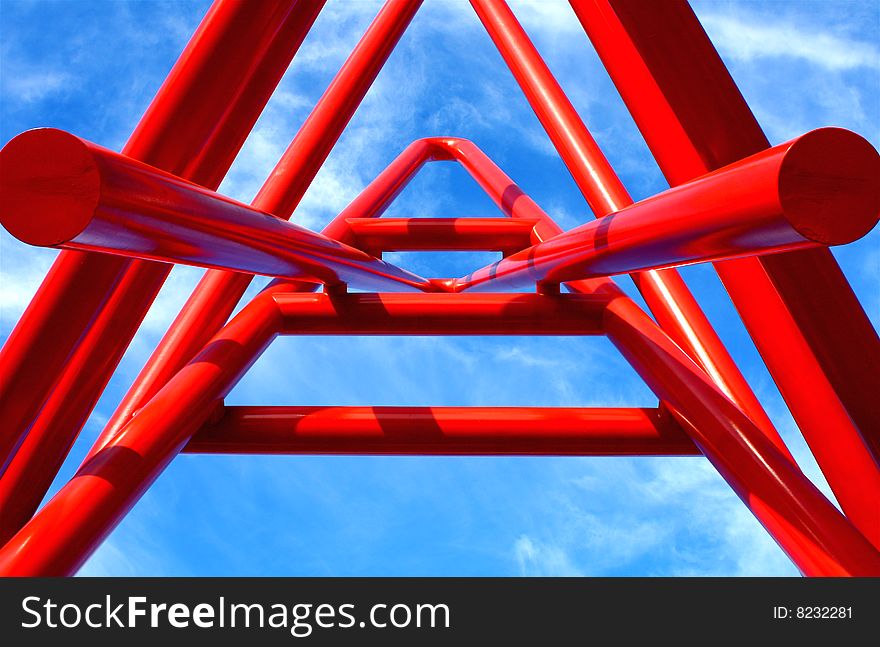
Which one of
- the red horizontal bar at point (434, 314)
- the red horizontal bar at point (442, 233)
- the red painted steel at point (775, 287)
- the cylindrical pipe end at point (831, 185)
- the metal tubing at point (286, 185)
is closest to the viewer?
the cylindrical pipe end at point (831, 185)

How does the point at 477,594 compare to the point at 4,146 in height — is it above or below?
below

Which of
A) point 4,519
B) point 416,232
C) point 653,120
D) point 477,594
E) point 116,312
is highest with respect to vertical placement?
point 416,232

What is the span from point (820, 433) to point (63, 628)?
293 centimetres

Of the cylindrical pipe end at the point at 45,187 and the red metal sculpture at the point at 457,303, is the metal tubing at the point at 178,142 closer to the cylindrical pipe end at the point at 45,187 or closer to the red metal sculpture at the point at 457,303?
the red metal sculpture at the point at 457,303

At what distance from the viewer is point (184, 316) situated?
4.59 metres

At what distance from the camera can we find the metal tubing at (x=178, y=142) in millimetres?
2850

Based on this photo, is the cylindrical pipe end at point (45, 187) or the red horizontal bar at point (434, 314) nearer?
the cylindrical pipe end at point (45, 187)

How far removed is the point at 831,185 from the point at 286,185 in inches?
152

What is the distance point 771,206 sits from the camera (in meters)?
2.04

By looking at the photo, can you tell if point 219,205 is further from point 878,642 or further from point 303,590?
point 878,642

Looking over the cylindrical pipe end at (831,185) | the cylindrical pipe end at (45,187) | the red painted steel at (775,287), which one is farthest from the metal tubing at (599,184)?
the cylindrical pipe end at (45,187)

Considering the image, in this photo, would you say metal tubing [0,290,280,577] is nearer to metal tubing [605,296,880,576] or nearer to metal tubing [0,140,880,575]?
metal tubing [0,140,880,575]

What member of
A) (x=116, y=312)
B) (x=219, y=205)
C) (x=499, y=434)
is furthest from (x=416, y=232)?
(x=219, y=205)

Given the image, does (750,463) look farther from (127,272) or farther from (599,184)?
(127,272)
